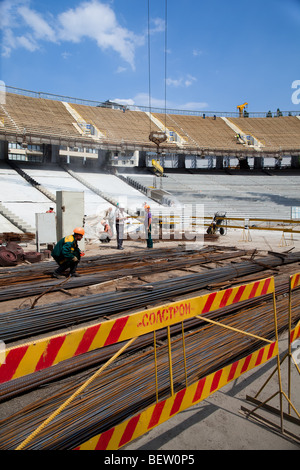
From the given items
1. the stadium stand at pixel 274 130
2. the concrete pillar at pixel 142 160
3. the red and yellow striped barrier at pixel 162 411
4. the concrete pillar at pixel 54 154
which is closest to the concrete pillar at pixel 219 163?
the stadium stand at pixel 274 130

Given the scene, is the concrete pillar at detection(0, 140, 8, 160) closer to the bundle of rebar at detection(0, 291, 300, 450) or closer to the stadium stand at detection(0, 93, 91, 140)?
the stadium stand at detection(0, 93, 91, 140)

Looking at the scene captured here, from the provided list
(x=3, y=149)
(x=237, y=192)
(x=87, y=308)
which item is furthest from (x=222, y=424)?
(x=3, y=149)

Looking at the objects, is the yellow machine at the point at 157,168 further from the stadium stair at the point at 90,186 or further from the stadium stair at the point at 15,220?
the stadium stair at the point at 15,220

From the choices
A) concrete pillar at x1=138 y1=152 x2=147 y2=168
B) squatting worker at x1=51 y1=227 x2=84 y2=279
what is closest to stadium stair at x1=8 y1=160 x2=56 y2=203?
squatting worker at x1=51 y1=227 x2=84 y2=279

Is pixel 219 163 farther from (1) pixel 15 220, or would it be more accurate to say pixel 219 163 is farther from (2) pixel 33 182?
(1) pixel 15 220

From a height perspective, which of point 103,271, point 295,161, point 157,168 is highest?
point 295,161

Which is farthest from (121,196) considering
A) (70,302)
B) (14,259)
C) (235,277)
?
(70,302)

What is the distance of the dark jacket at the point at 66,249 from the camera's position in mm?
7249

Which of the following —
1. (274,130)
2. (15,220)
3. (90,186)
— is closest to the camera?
(15,220)

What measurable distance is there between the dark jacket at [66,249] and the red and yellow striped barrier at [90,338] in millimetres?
4809

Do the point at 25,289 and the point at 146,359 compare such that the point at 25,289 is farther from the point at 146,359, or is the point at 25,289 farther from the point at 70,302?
the point at 146,359

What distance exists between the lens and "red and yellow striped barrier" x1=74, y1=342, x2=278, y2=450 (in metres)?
2.35

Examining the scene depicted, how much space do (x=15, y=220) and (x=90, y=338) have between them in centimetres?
1654

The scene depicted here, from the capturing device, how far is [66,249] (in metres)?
7.30
